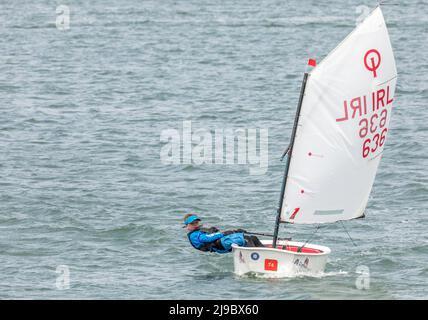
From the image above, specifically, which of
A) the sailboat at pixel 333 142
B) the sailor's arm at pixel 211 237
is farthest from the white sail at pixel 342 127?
the sailor's arm at pixel 211 237

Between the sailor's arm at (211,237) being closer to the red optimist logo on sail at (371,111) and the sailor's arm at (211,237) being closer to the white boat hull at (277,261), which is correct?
the white boat hull at (277,261)

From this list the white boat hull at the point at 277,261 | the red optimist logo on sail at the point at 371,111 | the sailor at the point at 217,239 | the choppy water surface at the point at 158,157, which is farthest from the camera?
the choppy water surface at the point at 158,157

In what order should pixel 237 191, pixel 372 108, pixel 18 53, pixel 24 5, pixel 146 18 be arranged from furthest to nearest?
pixel 24 5 < pixel 146 18 < pixel 18 53 < pixel 237 191 < pixel 372 108

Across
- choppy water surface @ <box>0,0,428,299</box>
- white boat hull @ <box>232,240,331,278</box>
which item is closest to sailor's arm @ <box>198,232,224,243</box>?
white boat hull @ <box>232,240,331,278</box>

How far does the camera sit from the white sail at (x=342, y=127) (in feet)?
69.4

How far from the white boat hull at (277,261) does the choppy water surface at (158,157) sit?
24 cm

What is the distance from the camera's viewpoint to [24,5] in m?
84.8

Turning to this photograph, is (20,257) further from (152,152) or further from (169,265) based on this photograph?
(152,152)

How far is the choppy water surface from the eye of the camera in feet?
75.3

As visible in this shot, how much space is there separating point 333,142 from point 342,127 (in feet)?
1.29

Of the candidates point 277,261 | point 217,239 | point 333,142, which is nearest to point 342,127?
point 333,142

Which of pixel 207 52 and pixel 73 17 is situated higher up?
pixel 73 17

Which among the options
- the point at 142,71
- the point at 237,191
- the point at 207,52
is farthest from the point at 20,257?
the point at 207,52

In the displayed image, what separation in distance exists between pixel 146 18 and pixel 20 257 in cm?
5401
